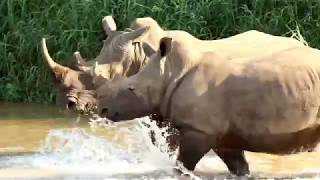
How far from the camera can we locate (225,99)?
5.57 meters

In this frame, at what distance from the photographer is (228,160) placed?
20.0ft

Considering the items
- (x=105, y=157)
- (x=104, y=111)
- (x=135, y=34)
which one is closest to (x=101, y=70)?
(x=135, y=34)

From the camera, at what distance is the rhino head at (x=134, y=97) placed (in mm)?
5691

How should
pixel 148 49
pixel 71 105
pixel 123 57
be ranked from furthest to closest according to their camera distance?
pixel 71 105 < pixel 123 57 < pixel 148 49

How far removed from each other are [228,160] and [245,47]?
0.77 m

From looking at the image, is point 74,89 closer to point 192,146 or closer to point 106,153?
point 106,153

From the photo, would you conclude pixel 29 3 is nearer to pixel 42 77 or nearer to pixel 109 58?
pixel 42 77

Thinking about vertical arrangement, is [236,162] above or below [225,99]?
below

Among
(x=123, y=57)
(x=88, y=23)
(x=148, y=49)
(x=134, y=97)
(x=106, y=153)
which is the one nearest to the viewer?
(x=134, y=97)

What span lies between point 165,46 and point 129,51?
82 centimetres

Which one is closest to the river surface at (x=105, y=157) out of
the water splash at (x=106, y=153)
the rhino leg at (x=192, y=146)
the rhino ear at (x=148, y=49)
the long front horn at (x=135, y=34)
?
the water splash at (x=106, y=153)

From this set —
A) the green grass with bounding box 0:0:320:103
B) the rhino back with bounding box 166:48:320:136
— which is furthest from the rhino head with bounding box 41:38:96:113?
the green grass with bounding box 0:0:320:103

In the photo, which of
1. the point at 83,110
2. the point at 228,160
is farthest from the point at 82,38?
the point at 228,160

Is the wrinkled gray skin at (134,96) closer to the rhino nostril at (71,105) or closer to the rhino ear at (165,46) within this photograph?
the rhino ear at (165,46)
